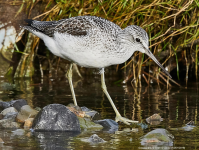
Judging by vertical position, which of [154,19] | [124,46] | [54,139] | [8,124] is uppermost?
[154,19]

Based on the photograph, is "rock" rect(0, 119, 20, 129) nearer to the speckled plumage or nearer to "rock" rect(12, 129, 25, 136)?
"rock" rect(12, 129, 25, 136)

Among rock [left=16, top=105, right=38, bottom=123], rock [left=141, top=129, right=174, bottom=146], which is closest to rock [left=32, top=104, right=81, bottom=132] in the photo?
rock [left=16, top=105, right=38, bottom=123]

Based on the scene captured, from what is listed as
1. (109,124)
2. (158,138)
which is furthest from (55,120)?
(158,138)

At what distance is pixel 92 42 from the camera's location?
5.73 metres

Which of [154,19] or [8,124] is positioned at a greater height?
[154,19]

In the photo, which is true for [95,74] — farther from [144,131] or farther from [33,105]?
[144,131]

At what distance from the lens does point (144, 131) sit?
495 centimetres

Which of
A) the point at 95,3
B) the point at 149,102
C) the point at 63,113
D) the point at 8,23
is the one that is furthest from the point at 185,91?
the point at 8,23

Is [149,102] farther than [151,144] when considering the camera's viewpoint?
Yes

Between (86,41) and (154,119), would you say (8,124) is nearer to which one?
(86,41)

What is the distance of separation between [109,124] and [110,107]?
4.20 feet

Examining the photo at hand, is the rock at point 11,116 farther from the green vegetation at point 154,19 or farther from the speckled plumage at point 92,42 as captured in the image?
the green vegetation at point 154,19

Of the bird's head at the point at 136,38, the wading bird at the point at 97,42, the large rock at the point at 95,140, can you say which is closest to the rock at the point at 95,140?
the large rock at the point at 95,140

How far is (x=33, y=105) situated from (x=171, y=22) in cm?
385
